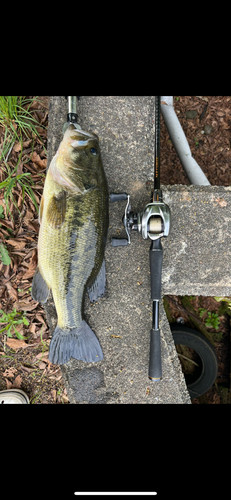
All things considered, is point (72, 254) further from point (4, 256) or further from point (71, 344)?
point (4, 256)

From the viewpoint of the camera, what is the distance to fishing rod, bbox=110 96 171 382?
2246 mm

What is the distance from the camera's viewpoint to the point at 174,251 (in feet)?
9.12

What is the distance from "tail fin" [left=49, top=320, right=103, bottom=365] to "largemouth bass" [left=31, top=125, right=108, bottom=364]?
0.14 metres

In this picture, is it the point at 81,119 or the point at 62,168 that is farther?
the point at 81,119

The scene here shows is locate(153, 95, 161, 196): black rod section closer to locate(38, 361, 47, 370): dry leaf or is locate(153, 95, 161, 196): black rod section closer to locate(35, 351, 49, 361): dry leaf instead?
locate(35, 351, 49, 361): dry leaf

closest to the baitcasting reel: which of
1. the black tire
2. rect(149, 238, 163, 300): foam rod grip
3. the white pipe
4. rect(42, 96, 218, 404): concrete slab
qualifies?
rect(149, 238, 163, 300): foam rod grip

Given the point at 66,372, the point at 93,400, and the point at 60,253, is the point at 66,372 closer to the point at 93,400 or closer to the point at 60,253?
the point at 93,400

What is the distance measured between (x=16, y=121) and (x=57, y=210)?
1221mm

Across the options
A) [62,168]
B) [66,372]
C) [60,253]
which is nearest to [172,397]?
[66,372]

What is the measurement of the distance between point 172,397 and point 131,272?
132 cm

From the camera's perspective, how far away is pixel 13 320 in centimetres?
296

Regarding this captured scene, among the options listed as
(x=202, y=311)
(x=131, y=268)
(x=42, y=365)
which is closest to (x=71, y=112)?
(x=131, y=268)

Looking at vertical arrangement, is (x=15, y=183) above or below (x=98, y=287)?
above

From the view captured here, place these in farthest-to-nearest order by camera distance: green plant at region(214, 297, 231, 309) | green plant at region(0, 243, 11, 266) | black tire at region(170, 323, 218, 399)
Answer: green plant at region(214, 297, 231, 309)
black tire at region(170, 323, 218, 399)
green plant at region(0, 243, 11, 266)
